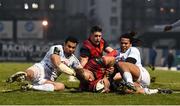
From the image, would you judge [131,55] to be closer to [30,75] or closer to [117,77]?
[117,77]

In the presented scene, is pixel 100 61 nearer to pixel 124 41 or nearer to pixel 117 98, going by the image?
pixel 124 41

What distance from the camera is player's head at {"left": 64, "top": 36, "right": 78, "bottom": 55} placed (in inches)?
416

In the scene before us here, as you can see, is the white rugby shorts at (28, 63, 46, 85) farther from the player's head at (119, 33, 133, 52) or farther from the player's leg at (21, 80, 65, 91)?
the player's head at (119, 33, 133, 52)

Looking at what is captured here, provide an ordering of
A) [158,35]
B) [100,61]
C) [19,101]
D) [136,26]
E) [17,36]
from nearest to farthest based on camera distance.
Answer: [19,101] < [100,61] < [17,36] < [158,35] < [136,26]

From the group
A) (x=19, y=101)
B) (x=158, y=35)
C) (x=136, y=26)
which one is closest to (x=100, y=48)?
(x=19, y=101)

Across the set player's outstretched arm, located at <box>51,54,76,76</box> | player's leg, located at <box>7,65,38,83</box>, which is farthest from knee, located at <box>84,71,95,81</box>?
player's leg, located at <box>7,65,38,83</box>

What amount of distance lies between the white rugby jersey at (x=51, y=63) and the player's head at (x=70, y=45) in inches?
4.1

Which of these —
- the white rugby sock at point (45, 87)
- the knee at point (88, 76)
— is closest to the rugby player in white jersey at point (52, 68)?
the white rugby sock at point (45, 87)

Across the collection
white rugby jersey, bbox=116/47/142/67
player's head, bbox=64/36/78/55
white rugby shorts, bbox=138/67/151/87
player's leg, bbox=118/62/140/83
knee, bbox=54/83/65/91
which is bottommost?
knee, bbox=54/83/65/91

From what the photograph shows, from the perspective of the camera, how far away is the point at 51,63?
35.6 feet

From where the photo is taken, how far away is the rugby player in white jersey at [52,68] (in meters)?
10.4

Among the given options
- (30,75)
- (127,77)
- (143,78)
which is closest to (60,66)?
(30,75)

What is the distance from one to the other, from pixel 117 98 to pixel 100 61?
53.6 inches

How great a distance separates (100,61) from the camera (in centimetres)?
1051
